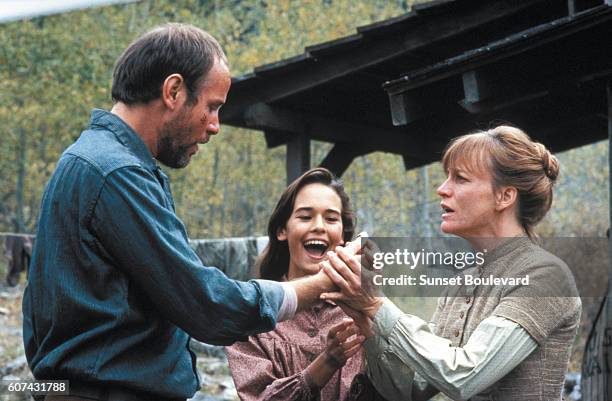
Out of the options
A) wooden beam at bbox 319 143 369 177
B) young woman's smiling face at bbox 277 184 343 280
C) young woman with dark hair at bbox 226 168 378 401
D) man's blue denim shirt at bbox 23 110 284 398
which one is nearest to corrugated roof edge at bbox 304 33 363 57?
wooden beam at bbox 319 143 369 177

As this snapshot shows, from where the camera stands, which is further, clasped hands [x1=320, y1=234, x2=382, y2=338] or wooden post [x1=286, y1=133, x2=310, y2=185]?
wooden post [x1=286, y1=133, x2=310, y2=185]

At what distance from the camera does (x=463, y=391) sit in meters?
2.60

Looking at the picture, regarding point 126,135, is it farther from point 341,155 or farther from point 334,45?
point 341,155

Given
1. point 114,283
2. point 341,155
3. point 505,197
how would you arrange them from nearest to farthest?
point 114,283 < point 505,197 < point 341,155

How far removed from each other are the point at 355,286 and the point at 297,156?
14.1 ft

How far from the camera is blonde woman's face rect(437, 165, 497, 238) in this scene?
2.82 metres

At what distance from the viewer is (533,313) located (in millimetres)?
2625

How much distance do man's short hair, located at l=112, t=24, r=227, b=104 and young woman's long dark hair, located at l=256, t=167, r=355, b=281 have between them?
1039 millimetres

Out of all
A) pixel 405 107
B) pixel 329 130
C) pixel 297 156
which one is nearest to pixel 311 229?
pixel 405 107

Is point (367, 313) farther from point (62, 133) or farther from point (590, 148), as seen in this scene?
point (590, 148)

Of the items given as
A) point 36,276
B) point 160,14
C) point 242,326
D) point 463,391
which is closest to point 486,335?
point 463,391

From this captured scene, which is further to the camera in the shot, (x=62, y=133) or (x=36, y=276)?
(x=62, y=133)

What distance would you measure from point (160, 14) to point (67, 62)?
12.6 feet

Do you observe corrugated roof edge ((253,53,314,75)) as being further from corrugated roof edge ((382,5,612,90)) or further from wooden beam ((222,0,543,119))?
corrugated roof edge ((382,5,612,90))
